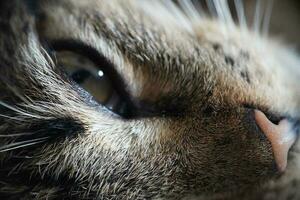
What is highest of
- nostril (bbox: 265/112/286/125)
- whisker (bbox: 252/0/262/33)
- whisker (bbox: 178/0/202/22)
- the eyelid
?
whisker (bbox: 252/0/262/33)

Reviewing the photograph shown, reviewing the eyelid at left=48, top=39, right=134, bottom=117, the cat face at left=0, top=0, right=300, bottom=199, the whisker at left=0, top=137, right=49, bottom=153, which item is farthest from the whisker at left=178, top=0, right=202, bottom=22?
the whisker at left=0, top=137, right=49, bottom=153

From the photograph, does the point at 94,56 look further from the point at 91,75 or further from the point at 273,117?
the point at 273,117

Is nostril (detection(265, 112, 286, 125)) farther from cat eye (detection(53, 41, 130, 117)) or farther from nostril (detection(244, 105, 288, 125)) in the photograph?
cat eye (detection(53, 41, 130, 117))

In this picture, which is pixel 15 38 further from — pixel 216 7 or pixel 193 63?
pixel 216 7

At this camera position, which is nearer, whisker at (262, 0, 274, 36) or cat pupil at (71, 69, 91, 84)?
cat pupil at (71, 69, 91, 84)

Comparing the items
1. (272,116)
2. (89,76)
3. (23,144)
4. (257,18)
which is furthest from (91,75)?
(257,18)

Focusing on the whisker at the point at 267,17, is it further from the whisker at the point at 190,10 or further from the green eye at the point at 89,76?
the green eye at the point at 89,76

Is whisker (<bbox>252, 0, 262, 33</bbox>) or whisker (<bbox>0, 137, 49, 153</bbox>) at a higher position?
whisker (<bbox>252, 0, 262, 33</bbox>)

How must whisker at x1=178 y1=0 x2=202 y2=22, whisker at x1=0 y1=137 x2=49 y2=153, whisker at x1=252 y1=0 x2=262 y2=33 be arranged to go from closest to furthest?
whisker at x1=0 y1=137 x2=49 y2=153 → whisker at x1=178 y1=0 x2=202 y2=22 → whisker at x1=252 y1=0 x2=262 y2=33
